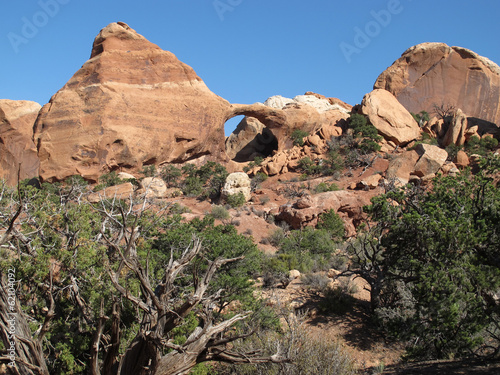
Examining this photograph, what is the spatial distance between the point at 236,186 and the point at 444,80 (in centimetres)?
2097

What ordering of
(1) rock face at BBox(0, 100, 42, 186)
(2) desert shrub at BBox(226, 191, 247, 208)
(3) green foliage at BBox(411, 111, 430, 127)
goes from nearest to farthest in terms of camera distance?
(2) desert shrub at BBox(226, 191, 247, 208) < (1) rock face at BBox(0, 100, 42, 186) < (3) green foliage at BBox(411, 111, 430, 127)

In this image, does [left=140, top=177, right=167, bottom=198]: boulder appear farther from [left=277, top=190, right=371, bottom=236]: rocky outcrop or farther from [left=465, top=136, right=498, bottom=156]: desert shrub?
[left=465, top=136, right=498, bottom=156]: desert shrub

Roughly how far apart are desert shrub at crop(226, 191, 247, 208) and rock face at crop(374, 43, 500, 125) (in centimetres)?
1770

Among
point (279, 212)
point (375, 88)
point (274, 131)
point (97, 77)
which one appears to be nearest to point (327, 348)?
point (279, 212)

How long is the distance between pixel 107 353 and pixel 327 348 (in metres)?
3.15

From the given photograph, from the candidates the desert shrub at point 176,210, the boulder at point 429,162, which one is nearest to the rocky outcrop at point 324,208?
the boulder at point 429,162

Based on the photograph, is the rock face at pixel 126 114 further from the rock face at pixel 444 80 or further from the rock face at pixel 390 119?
the rock face at pixel 444 80

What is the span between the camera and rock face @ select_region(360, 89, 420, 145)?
99.6 feet

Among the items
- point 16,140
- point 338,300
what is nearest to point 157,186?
point 16,140

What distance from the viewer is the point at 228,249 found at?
33.6ft

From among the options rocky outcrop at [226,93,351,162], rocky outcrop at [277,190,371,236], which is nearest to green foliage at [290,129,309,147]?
rocky outcrop at [226,93,351,162]

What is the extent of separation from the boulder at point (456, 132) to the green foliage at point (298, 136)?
32.9 feet

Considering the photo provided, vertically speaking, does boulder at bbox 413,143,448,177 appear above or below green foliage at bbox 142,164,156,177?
above

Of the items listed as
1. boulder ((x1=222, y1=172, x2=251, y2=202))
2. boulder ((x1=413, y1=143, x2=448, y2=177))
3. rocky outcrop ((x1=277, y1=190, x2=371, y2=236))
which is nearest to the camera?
rocky outcrop ((x1=277, y1=190, x2=371, y2=236))
